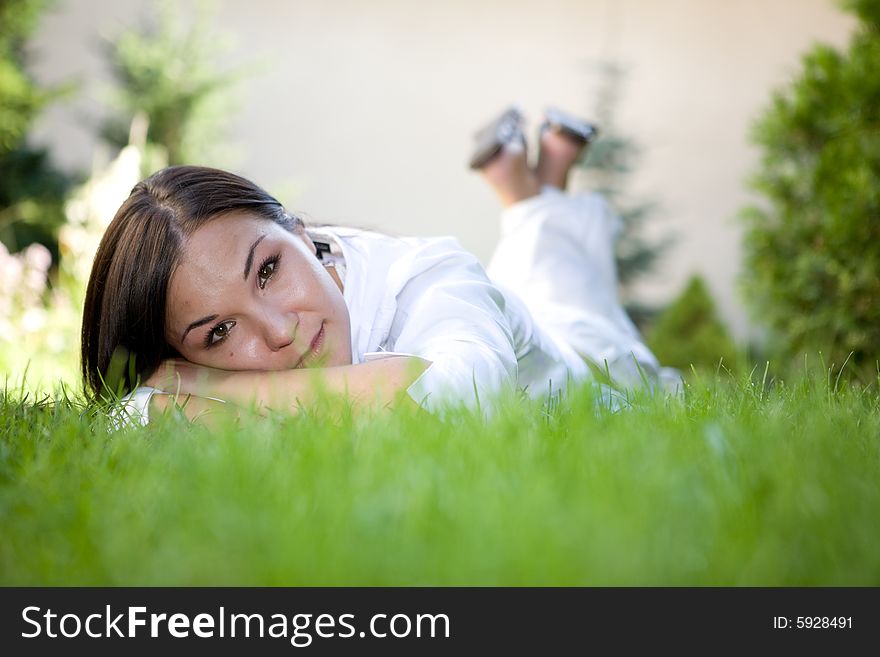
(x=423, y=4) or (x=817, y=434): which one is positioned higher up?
(x=423, y=4)

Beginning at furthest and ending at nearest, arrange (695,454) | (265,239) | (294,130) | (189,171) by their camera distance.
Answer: (294,130), (189,171), (265,239), (695,454)

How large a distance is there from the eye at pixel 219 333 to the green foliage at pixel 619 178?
806 cm

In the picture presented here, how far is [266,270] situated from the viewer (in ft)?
5.57

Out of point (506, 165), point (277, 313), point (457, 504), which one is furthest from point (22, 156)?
point (457, 504)

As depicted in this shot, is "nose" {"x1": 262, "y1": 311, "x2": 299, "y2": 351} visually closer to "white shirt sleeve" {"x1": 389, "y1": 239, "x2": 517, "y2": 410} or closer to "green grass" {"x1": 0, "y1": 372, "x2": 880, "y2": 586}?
"white shirt sleeve" {"x1": 389, "y1": 239, "x2": 517, "y2": 410}

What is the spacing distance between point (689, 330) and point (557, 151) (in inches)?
145

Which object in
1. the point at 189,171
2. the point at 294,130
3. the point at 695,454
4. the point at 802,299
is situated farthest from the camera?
the point at 294,130

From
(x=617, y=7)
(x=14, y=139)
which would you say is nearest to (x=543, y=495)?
(x=14, y=139)

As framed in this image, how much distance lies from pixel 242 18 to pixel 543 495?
34.8 feet

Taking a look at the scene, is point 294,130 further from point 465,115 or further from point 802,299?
point 802,299

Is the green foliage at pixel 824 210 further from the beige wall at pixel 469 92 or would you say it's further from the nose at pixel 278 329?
the beige wall at pixel 469 92

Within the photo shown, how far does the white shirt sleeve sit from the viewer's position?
4.75 feet

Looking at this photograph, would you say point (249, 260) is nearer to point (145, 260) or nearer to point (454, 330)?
point (145, 260)

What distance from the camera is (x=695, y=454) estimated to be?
99 centimetres
